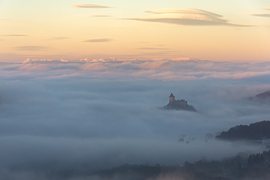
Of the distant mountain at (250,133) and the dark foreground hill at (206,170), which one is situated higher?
the distant mountain at (250,133)

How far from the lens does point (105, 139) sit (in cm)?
18062

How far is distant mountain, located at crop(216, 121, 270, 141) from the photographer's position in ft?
513

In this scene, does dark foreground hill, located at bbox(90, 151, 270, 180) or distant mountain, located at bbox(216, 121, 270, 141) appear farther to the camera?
distant mountain, located at bbox(216, 121, 270, 141)

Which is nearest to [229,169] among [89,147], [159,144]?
[159,144]

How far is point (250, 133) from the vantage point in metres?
160

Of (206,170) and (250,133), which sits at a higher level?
(250,133)

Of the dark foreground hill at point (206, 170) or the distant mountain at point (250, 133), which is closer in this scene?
the dark foreground hill at point (206, 170)

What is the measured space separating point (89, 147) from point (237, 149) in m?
68.0

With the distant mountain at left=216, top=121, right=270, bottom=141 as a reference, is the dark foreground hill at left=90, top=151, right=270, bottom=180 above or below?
below

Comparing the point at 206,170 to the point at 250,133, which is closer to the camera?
the point at 206,170

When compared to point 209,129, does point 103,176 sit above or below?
below

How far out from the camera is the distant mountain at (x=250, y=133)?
156 m

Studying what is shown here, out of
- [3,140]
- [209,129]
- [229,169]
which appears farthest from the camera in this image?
[209,129]

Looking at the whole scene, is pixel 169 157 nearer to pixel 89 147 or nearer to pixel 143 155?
pixel 143 155
